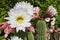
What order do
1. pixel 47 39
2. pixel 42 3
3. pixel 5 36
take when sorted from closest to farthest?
pixel 5 36
pixel 47 39
pixel 42 3

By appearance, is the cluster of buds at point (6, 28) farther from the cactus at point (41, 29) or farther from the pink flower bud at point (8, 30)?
the cactus at point (41, 29)

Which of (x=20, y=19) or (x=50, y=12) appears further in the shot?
(x=50, y=12)

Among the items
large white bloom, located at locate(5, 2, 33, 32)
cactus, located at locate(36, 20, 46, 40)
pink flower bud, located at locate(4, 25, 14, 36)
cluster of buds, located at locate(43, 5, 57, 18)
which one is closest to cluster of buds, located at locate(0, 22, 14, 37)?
pink flower bud, located at locate(4, 25, 14, 36)

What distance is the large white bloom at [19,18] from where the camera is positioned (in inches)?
91.2

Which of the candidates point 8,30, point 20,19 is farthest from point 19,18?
point 8,30

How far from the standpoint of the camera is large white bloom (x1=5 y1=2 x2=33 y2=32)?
232cm

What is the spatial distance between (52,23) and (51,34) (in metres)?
0.14

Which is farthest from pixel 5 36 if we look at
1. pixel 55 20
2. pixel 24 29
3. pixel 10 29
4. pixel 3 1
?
pixel 55 20

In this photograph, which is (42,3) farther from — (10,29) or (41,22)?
(10,29)

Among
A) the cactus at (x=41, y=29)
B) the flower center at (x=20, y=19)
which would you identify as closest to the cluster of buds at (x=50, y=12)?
the cactus at (x=41, y=29)

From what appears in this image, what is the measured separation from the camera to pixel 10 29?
2.44 metres

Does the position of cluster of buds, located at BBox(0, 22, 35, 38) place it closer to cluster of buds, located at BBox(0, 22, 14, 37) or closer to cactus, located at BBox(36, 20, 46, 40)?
cluster of buds, located at BBox(0, 22, 14, 37)

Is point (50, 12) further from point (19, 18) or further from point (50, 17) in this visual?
point (19, 18)

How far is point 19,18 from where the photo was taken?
2.37m
